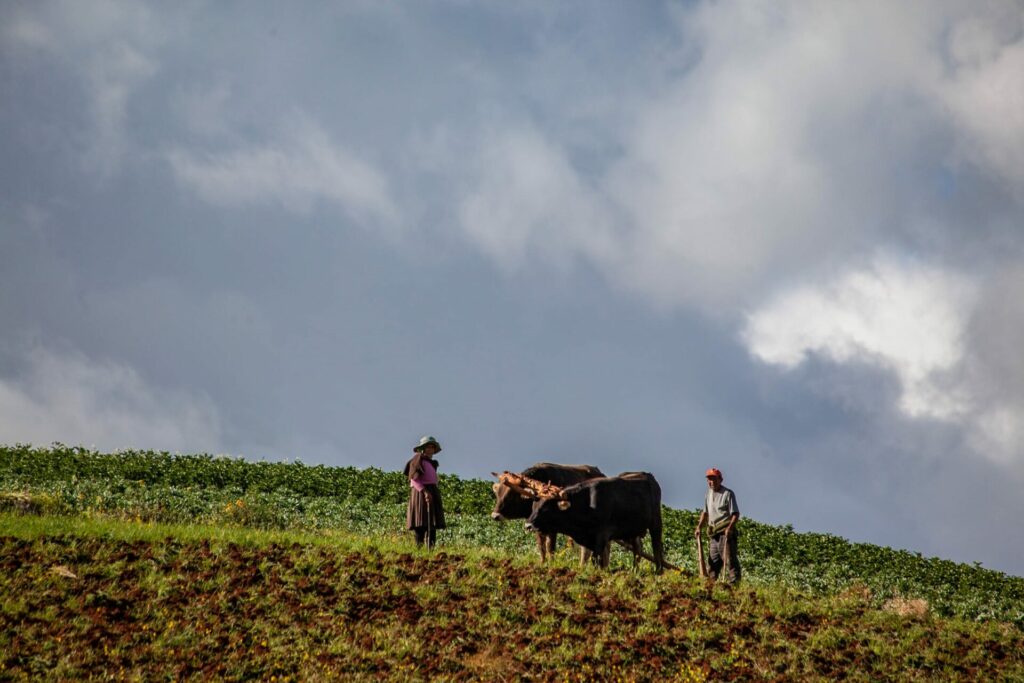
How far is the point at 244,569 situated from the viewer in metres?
17.6

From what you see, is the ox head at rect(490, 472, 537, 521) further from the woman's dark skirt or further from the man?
the man

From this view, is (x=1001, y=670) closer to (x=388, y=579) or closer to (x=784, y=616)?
(x=784, y=616)

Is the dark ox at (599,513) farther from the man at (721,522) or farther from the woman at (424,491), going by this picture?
the woman at (424,491)

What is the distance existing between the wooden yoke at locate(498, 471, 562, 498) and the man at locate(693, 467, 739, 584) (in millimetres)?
2980

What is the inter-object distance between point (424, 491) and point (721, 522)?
6083 mm

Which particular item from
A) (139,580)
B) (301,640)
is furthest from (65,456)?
(301,640)

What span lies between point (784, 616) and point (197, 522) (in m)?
14.8

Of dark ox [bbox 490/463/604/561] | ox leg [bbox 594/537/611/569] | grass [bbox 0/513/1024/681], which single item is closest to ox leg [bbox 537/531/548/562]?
dark ox [bbox 490/463/604/561]

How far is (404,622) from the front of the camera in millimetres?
15961

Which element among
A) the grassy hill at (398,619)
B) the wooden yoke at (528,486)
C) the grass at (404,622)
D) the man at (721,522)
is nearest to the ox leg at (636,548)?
the grass at (404,622)

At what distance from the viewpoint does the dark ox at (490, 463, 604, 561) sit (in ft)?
65.2

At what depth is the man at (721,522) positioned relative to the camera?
1906cm

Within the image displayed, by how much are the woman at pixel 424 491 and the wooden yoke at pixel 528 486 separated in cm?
173

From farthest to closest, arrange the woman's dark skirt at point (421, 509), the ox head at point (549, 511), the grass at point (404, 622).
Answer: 1. the woman's dark skirt at point (421, 509)
2. the ox head at point (549, 511)
3. the grass at point (404, 622)
